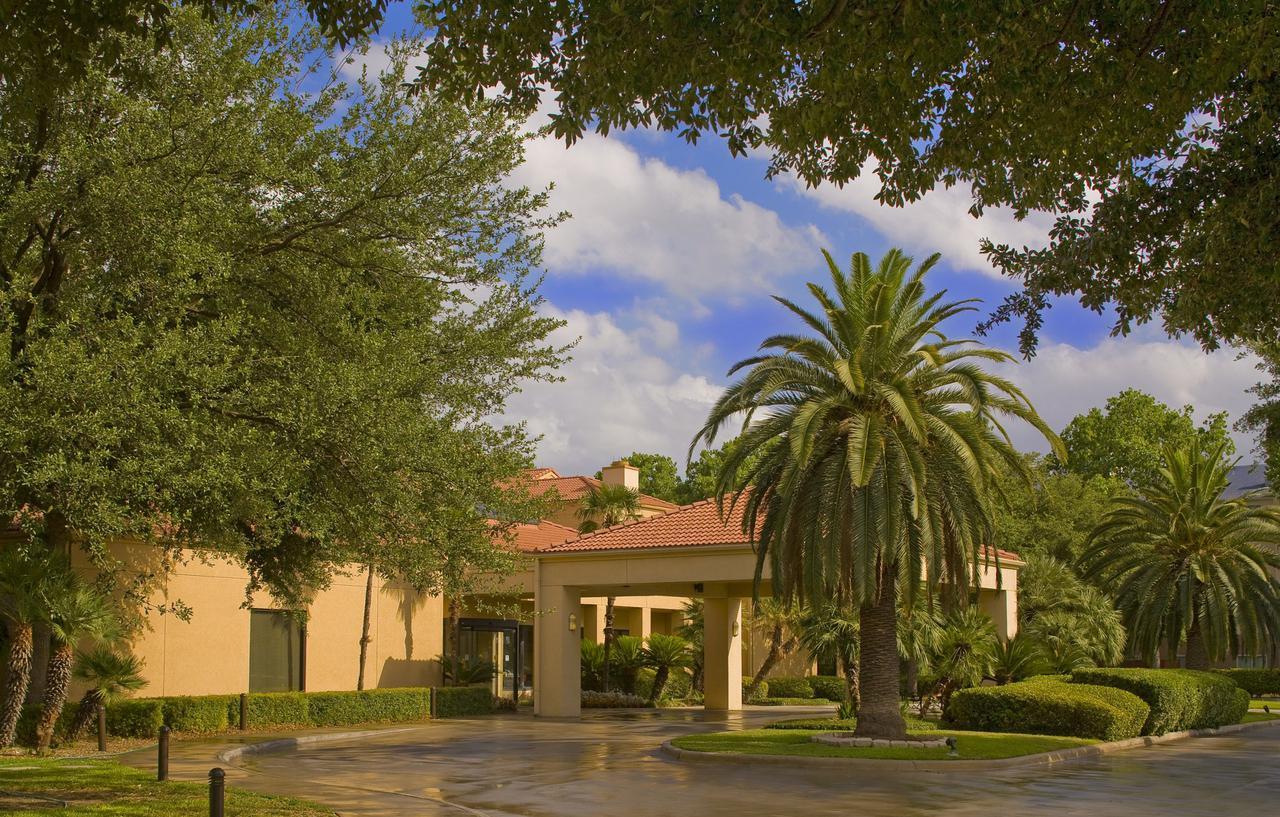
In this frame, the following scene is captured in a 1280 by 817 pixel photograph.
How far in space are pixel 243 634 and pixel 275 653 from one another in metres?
1.74

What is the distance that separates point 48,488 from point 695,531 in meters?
20.4

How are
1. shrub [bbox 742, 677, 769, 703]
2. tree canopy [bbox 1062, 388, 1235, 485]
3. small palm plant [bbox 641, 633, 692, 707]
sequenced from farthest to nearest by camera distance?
tree canopy [bbox 1062, 388, 1235, 485]
shrub [bbox 742, 677, 769, 703]
small palm plant [bbox 641, 633, 692, 707]

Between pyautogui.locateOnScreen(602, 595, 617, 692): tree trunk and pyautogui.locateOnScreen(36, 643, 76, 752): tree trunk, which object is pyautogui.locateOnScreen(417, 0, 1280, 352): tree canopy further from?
pyautogui.locateOnScreen(602, 595, 617, 692): tree trunk

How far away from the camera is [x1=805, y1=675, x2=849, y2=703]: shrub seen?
1817 inches

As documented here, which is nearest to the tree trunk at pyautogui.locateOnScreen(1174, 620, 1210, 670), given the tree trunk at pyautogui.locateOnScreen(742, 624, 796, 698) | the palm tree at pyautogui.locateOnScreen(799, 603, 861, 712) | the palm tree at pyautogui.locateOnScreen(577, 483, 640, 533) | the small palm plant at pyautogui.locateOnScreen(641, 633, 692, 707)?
the tree trunk at pyautogui.locateOnScreen(742, 624, 796, 698)

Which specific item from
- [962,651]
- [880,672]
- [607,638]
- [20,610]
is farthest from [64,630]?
[607,638]

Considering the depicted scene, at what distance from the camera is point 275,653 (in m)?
31.2

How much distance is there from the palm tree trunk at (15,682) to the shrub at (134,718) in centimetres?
413

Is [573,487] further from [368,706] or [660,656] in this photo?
[368,706]

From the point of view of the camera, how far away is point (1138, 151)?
11.8m

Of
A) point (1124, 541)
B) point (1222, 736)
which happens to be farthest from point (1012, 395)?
point (1124, 541)

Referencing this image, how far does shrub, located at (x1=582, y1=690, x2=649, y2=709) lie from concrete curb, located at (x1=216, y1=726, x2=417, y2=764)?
9838 millimetres

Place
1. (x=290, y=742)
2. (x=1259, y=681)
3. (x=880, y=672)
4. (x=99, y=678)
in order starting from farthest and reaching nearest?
(x=1259, y=681)
(x=290, y=742)
(x=880, y=672)
(x=99, y=678)

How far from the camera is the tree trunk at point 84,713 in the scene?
2217 cm
